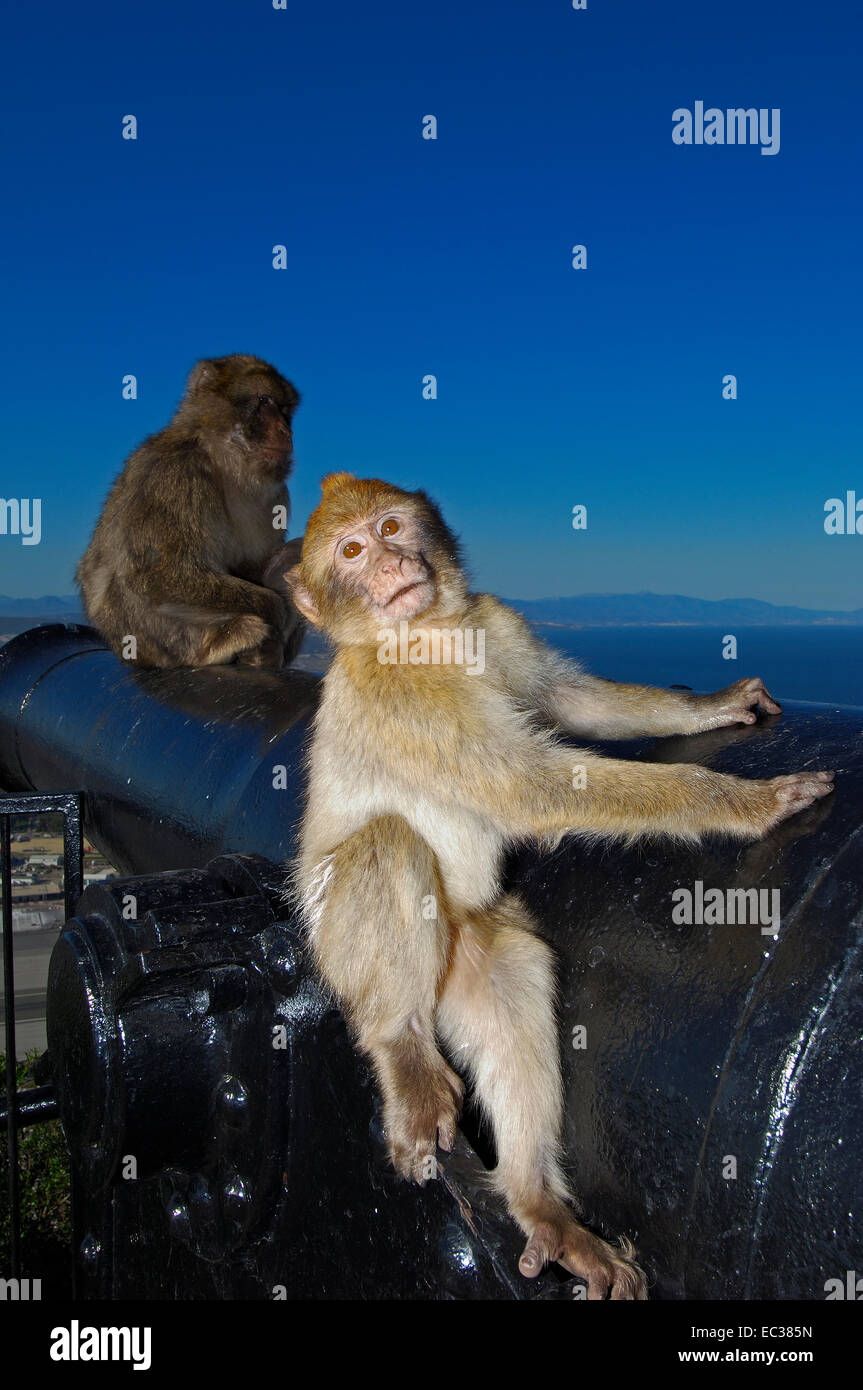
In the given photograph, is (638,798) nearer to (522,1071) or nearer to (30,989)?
(522,1071)

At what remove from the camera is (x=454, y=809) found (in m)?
3.29

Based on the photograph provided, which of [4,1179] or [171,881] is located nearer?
[171,881]

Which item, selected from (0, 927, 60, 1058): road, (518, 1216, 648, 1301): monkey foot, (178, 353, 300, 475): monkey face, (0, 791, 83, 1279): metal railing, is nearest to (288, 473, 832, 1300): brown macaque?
(518, 1216, 648, 1301): monkey foot

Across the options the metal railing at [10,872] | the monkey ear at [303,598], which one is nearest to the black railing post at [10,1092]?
the metal railing at [10,872]

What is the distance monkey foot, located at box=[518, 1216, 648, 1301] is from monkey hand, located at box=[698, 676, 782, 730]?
148cm

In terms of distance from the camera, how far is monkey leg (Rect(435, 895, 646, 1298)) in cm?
231

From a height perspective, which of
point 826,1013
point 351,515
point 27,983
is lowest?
point 27,983

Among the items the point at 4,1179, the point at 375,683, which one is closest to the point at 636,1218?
the point at 375,683

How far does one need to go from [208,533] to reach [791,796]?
5.81 m

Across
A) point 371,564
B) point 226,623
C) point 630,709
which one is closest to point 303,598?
point 371,564

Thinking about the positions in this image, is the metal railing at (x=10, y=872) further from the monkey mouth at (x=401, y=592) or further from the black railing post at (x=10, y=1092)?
the monkey mouth at (x=401, y=592)
